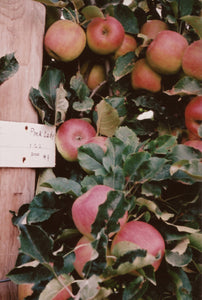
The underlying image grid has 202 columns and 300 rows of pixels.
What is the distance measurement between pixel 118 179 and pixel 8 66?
1.14ft

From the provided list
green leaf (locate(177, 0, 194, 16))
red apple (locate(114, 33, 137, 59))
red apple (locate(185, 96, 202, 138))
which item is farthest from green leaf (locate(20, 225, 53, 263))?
green leaf (locate(177, 0, 194, 16))

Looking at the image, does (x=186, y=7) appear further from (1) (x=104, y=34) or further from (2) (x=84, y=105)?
(2) (x=84, y=105)

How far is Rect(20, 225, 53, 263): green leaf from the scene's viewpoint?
50 cm

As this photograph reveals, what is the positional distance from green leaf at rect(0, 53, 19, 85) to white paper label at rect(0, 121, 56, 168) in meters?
0.10

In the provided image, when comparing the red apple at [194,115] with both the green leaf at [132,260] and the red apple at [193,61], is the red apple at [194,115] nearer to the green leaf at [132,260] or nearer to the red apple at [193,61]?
the red apple at [193,61]

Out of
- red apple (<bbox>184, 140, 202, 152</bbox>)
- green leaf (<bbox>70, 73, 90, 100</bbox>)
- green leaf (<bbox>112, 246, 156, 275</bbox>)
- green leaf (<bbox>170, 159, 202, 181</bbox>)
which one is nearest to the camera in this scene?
green leaf (<bbox>112, 246, 156, 275</bbox>)

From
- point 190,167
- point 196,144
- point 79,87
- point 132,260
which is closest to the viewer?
point 132,260

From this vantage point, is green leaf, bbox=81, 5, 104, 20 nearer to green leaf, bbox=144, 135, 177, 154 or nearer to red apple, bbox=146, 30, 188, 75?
red apple, bbox=146, 30, 188, 75

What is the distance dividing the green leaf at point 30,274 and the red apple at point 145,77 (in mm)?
528

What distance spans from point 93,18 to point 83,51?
0.09 metres

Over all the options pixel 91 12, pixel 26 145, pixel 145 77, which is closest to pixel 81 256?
pixel 26 145

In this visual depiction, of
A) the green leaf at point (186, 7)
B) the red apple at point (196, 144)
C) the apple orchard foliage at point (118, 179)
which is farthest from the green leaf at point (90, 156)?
the green leaf at point (186, 7)

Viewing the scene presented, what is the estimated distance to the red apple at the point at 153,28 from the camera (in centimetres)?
85

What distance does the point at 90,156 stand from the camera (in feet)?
2.22
